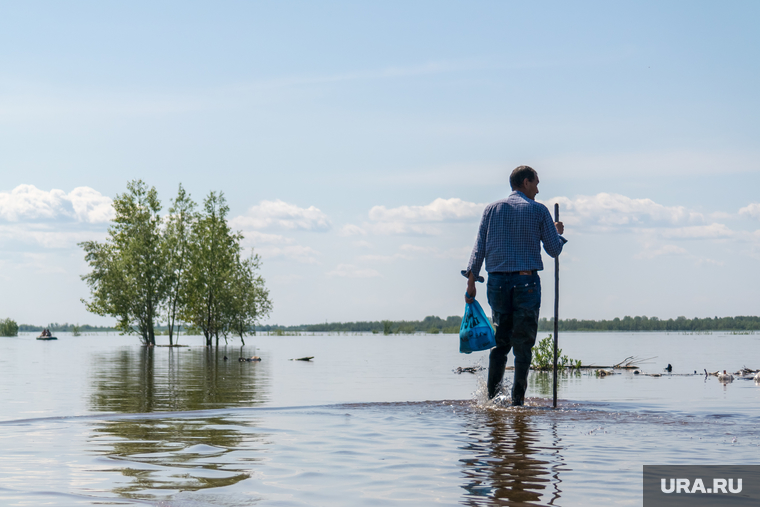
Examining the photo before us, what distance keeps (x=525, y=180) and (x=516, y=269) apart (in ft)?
4.01

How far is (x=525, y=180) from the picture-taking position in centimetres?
932

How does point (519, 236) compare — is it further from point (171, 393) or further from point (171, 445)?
point (171, 393)

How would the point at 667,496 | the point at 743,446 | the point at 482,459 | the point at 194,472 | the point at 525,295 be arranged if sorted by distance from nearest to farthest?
the point at 667,496 → the point at 194,472 → the point at 482,459 → the point at 743,446 → the point at 525,295

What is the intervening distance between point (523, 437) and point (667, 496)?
7.30 feet

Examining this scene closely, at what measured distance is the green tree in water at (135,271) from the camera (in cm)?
6344

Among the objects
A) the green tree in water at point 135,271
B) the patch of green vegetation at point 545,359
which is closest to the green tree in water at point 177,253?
the green tree in water at point 135,271

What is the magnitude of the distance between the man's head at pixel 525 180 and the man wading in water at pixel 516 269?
15cm

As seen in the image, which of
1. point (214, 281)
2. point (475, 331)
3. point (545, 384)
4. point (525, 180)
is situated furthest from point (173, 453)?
point (214, 281)

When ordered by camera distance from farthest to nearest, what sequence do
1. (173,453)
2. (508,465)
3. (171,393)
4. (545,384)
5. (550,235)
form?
(545,384)
(171,393)
(550,235)
(173,453)
(508,465)

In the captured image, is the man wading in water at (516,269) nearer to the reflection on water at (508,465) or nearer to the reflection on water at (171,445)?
the reflection on water at (508,465)

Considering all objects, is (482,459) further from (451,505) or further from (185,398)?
(185,398)

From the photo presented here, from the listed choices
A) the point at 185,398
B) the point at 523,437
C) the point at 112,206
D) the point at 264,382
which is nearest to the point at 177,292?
the point at 112,206

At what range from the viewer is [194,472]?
15.8ft

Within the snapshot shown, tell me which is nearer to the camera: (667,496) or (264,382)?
(667,496)
